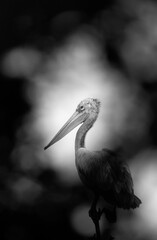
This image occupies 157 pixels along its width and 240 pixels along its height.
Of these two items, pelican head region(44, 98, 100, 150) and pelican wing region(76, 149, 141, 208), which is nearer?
pelican wing region(76, 149, 141, 208)

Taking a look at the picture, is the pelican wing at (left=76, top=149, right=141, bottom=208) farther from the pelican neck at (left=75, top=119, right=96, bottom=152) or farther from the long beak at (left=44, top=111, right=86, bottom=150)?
the long beak at (left=44, top=111, right=86, bottom=150)

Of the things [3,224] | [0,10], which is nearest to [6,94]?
A: [0,10]

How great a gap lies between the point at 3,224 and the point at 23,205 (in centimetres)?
39

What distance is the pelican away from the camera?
11.5 ft

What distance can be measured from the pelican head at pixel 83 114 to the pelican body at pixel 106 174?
0.12ft

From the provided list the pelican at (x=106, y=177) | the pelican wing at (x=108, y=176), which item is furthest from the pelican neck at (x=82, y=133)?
the pelican wing at (x=108, y=176)

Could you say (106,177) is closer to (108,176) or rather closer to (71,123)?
(108,176)

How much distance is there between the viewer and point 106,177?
359 cm

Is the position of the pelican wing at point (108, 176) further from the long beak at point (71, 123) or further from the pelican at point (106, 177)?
the long beak at point (71, 123)

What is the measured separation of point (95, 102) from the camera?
416cm

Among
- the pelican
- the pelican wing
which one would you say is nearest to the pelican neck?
the pelican

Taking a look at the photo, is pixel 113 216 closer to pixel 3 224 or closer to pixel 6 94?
pixel 3 224

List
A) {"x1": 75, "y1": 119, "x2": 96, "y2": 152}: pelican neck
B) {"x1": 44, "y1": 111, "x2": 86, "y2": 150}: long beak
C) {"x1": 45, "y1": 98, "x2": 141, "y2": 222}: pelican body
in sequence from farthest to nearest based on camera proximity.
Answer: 1. {"x1": 44, "y1": 111, "x2": 86, "y2": 150}: long beak
2. {"x1": 75, "y1": 119, "x2": 96, "y2": 152}: pelican neck
3. {"x1": 45, "y1": 98, "x2": 141, "y2": 222}: pelican body

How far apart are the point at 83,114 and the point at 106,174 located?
742mm
